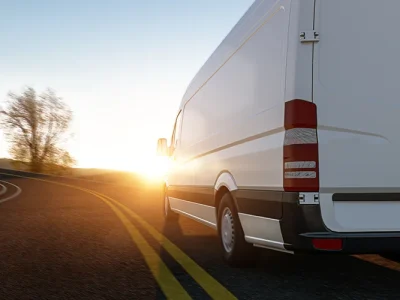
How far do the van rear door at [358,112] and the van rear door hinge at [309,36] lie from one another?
38 millimetres

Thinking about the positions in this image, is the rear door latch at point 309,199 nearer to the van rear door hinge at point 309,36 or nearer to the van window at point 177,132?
the van rear door hinge at point 309,36

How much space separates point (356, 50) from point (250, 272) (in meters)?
2.21

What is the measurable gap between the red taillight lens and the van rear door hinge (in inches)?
57.0

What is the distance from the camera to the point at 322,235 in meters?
3.57

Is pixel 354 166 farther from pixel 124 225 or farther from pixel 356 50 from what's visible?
pixel 124 225

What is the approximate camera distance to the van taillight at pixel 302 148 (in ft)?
11.7

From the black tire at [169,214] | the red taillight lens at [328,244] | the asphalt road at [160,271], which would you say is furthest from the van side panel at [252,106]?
the black tire at [169,214]

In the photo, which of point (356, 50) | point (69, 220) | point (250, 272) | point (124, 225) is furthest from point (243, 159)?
point (69, 220)

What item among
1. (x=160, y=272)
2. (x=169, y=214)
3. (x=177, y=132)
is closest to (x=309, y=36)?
(x=160, y=272)

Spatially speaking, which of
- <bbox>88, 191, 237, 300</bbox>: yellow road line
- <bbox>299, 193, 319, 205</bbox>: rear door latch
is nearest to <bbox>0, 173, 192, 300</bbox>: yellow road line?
<bbox>88, 191, 237, 300</bbox>: yellow road line

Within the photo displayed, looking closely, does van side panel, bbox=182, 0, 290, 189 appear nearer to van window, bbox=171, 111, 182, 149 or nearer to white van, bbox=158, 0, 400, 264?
white van, bbox=158, 0, 400, 264

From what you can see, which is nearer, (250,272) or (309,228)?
(309,228)

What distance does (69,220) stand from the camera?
907 centimetres

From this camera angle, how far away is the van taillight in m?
3.57
